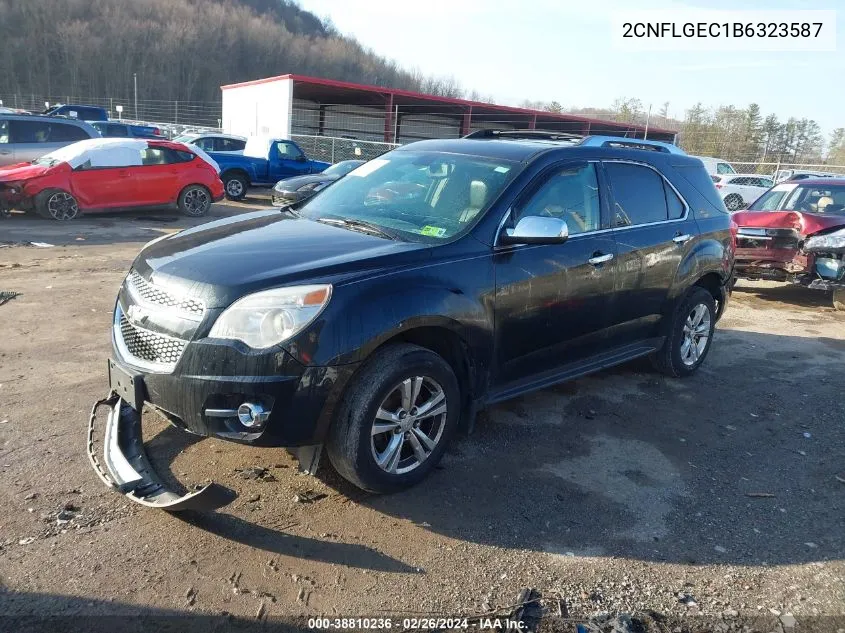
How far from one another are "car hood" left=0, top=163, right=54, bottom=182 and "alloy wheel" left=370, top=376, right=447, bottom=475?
446 inches

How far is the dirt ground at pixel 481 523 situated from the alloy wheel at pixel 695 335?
56 centimetres

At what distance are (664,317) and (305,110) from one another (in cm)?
2974

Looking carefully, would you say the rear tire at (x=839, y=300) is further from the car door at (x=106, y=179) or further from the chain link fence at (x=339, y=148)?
the chain link fence at (x=339, y=148)

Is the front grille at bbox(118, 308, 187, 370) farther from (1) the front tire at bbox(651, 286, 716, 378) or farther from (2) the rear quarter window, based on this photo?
(2) the rear quarter window

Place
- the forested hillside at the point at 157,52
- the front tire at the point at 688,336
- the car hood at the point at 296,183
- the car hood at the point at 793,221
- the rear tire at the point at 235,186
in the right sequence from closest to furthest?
the front tire at the point at 688,336
the car hood at the point at 793,221
the car hood at the point at 296,183
the rear tire at the point at 235,186
the forested hillside at the point at 157,52

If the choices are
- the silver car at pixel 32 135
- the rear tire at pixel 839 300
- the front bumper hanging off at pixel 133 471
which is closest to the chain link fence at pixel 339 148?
the silver car at pixel 32 135

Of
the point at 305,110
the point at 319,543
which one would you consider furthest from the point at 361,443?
the point at 305,110

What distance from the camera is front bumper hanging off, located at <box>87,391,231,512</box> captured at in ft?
9.75

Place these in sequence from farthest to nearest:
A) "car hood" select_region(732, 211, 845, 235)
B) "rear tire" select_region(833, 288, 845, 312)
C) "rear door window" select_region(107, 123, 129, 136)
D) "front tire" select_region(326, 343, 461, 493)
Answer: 1. "rear door window" select_region(107, 123, 129, 136)
2. "rear tire" select_region(833, 288, 845, 312)
3. "car hood" select_region(732, 211, 845, 235)
4. "front tire" select_region(326, 343, 461, 493)

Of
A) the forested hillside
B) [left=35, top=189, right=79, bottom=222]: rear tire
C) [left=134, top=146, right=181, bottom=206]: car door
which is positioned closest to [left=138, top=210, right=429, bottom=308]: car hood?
[left=35, top=189, right=79, bottom=222]: rear tire

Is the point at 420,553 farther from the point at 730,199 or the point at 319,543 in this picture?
the point at 730,199

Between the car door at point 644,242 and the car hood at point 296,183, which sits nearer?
the car door at point 644,242

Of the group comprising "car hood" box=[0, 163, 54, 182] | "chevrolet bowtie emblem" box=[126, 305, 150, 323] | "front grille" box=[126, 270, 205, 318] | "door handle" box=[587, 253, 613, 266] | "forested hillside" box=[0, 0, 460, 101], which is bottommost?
"car hood" box=[0, 163, 54, 182]

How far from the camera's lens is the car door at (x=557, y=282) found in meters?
3.91
